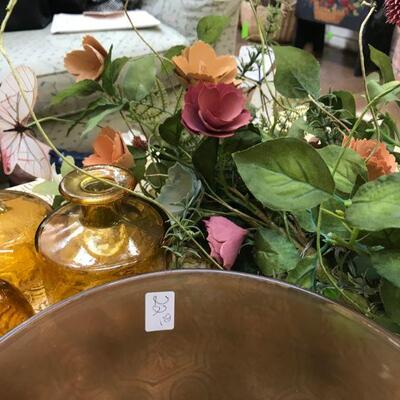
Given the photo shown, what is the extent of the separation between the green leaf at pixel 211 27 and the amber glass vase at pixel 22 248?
0.92 feet

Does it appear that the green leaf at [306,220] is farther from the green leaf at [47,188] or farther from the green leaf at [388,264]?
the green leaf at [47,188]

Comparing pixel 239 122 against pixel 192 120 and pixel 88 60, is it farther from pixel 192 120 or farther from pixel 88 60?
pixel 88 60

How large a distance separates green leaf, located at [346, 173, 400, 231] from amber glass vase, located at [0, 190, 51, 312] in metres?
0.36

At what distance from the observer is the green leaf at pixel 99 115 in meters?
0.54

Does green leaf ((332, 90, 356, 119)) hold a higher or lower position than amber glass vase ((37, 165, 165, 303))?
higher

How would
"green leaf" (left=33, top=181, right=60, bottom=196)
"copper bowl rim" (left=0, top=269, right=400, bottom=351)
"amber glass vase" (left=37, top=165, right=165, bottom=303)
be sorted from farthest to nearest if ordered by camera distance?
"green leaf" (left=33, top=181, right=60, bottom=196)
"amber glass vase" (left=37, top=165, right=165, bottom=303)
"copper bowl rim" (left=0, top=269, right=400, bottom=351)

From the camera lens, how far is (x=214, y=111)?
1.58ft

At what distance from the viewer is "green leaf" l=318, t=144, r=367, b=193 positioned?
1.40 ft

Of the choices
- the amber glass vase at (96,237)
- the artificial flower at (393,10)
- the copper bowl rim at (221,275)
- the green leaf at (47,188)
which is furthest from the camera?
the green leaf at (47,188)

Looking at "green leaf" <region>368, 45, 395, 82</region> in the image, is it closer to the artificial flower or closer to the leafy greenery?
the leafy greenery

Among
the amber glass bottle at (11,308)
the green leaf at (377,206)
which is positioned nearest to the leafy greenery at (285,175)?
the green leaf at (377,206)

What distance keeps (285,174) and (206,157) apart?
0.15 m

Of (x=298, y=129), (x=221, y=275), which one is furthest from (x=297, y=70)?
(x=221, y=275)

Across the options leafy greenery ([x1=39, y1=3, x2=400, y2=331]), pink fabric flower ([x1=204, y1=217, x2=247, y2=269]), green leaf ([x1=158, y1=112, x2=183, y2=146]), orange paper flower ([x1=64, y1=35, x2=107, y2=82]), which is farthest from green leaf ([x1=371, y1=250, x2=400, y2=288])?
orange paper flower ([x1=64, y1=35, x2=107, y2=82])
